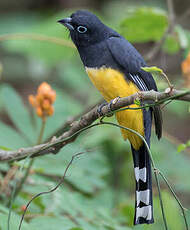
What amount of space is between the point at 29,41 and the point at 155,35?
1.86m

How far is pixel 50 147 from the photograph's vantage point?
9.06 ft

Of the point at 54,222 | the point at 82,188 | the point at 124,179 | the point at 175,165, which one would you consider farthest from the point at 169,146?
the point at 54,222

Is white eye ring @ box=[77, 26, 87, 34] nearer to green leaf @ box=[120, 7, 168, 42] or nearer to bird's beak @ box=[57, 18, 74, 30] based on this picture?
bird's beak @ box=[57, 18, 74, 30]

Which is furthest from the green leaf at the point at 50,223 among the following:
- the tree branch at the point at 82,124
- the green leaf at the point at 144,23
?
the green leaf at the point at 144,23

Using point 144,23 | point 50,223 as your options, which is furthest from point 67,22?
point 50,223

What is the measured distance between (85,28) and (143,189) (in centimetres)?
118

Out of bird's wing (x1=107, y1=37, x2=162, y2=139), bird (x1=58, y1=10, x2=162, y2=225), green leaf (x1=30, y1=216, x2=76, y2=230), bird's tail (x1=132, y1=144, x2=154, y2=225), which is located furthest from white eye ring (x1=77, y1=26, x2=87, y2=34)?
green leaf (x1=30, y1=216, x2=76, y2=230)

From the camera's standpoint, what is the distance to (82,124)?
8.50 ft

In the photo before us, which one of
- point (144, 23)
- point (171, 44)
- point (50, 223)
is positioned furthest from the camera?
point (171, 44)

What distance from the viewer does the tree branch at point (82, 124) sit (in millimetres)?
2115

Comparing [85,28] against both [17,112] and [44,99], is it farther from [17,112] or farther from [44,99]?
[17,112]

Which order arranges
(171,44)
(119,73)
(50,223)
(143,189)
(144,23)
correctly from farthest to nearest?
(171,44)
(144,23)
(119,73)
(143,189)
(50,223)

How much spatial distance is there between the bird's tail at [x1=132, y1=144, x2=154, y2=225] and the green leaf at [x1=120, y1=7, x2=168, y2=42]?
1062mm

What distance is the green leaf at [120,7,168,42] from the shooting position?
146 inches
